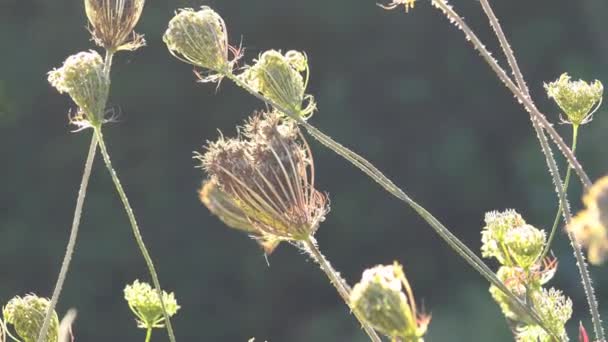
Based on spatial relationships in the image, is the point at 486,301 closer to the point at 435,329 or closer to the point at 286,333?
the point at 435,329

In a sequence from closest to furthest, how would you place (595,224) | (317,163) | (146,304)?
(595,224), (146,304), (317,163)

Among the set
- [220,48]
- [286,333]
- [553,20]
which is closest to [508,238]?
[220,48]

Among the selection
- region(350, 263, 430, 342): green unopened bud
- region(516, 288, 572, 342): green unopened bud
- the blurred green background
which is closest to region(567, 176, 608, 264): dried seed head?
region(350, 263, 430, 342): green unopened bud

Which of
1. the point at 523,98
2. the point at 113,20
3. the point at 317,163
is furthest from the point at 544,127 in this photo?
the point at 317,163

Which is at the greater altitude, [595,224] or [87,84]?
[87,84]

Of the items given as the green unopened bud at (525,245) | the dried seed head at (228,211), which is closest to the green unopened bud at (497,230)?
the green unopened bud at (525,245)

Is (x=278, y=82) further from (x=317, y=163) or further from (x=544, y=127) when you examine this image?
(x=317, y=163)

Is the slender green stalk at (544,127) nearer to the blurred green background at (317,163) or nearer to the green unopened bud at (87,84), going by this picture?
the green unopened bud at (87,84)
